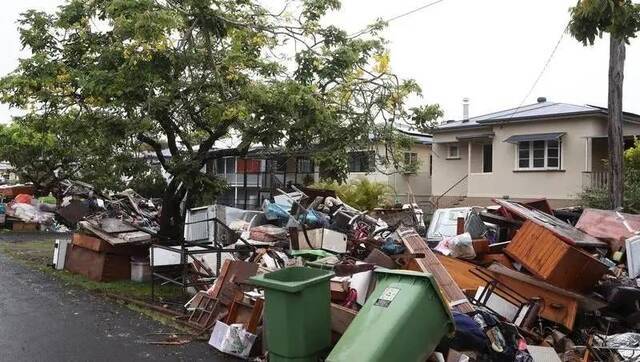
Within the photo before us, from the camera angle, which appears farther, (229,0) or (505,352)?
(229,0)

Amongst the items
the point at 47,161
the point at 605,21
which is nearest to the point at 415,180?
the point at 47,161

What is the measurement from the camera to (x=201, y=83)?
9.67m

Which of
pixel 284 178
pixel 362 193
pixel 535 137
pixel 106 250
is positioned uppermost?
pixel 535 137

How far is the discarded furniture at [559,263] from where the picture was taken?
21.1ft

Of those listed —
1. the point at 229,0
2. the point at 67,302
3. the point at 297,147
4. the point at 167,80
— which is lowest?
the point at 67,302

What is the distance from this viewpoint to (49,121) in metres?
10.8

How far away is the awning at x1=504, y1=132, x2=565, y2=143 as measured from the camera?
786 inches

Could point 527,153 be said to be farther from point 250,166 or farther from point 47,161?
point 47,161

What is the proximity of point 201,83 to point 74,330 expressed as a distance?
454 centimetres

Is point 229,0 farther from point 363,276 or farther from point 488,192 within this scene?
point 488,192

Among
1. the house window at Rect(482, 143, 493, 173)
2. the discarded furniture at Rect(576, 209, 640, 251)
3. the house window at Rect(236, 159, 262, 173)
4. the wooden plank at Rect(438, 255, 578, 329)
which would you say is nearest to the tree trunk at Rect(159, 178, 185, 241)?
the wooden plank at Rect(438, 255, 578, 329)

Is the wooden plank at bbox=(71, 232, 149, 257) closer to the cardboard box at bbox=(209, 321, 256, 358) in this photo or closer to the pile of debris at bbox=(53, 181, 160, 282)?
the pile of debris at bbox=(53, 181, 160, 282)

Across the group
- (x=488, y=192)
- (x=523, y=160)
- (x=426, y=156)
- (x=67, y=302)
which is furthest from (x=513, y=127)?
(x=67, y=302)

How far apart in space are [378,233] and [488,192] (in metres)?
13.2
